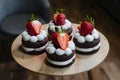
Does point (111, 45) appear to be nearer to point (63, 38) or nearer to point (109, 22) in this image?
point (109, 22)

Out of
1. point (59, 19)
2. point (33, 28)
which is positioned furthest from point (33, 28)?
point (59, 19)

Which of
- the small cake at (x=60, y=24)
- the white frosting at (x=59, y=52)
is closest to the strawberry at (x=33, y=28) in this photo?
the small cake at (x=60, y=24)

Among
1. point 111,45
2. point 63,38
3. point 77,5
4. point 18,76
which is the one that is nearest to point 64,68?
point 63,38

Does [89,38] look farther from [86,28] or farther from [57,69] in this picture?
[57,69]

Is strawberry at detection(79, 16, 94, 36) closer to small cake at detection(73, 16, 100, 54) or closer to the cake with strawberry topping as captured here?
Result: small cake at detection(73, 16, 100, 54)

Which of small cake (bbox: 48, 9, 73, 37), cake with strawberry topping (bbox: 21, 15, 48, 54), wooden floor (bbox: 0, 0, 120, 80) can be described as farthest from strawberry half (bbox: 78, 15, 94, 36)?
wooden floor (bbox: 0, 0, 120, 80)

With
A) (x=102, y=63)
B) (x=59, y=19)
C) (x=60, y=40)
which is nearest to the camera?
(x=60, y=40)
